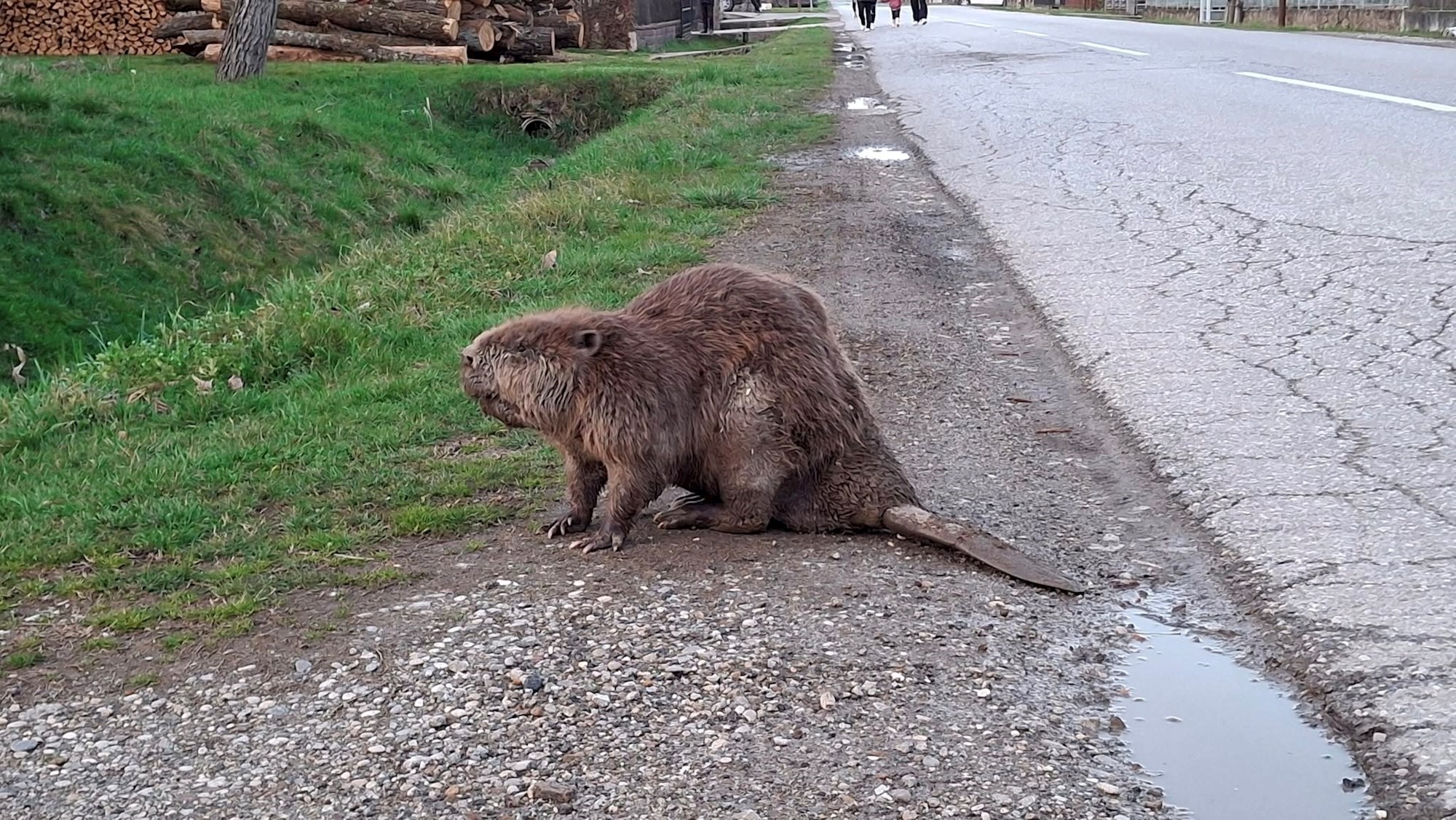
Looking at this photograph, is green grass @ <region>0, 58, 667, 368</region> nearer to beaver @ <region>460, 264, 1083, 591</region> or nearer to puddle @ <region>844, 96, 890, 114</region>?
puddle @ <region>844, 96, 890, 114</region>

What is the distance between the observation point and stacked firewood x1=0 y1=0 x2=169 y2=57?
62.7ft

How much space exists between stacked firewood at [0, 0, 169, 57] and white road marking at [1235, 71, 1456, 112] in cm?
1572

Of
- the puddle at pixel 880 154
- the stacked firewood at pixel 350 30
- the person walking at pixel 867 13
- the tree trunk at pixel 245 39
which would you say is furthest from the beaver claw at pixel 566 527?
the person walking at pixel 867 13

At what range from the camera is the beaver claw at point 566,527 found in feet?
14.4

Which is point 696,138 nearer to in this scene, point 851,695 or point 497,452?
point 497,452

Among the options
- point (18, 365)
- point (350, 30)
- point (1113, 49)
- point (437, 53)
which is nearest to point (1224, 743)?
point (18, 365)

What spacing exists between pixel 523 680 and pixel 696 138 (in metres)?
9.95

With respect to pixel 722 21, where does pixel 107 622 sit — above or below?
below

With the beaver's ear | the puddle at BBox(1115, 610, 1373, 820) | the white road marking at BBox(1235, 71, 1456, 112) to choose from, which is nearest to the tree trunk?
the white road marking at BBox(1235, 71, 1456, 112)

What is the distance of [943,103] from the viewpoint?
650 inches

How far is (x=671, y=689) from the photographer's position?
328 centimetres

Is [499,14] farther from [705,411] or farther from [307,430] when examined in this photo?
[705,411]

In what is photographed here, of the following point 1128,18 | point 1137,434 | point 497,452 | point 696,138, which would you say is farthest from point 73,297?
point 1128,18

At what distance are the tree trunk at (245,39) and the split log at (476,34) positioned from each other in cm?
392
